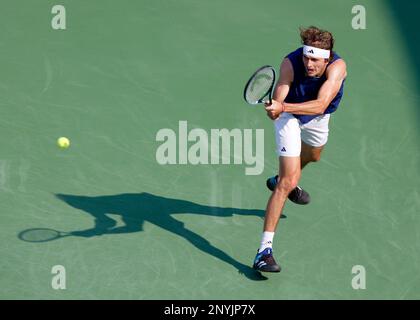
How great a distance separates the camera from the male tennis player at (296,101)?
924cm

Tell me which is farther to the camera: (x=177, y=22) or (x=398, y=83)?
(x=177, y=22)

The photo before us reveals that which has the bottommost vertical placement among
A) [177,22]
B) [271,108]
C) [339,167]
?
[339,167]

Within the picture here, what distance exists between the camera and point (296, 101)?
9750 millimetres

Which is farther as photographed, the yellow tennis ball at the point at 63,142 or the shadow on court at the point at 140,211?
the yellow tennis ball at the point at 63,142

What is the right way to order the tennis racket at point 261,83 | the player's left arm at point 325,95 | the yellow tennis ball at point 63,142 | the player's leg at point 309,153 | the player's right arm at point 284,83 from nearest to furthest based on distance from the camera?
the player's left arm at point 325,95
the tennis racket at point 261,83
the player's right arm at point 284,83
the player's leg at point 309,153
the yellow tennis ball at point 63,142

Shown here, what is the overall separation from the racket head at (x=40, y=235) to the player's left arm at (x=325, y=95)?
250 cm

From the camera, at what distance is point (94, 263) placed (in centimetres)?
938

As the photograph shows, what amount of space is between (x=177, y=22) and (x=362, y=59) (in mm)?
2421

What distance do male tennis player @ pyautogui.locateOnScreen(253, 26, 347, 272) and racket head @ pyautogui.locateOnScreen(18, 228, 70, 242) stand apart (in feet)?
6.37

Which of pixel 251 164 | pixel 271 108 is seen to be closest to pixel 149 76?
pixel 251 164

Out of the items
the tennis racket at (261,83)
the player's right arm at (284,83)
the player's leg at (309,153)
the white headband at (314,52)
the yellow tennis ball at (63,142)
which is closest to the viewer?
the tennis racket at (261,83)

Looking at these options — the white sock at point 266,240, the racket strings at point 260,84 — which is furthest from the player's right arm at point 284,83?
the white sock at point 266,240

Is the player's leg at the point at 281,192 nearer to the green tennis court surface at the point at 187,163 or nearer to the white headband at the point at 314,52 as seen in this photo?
the green tennis court surface at the point at 187,163
